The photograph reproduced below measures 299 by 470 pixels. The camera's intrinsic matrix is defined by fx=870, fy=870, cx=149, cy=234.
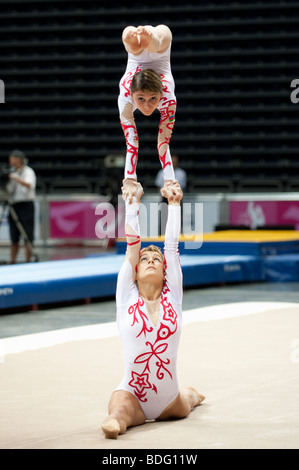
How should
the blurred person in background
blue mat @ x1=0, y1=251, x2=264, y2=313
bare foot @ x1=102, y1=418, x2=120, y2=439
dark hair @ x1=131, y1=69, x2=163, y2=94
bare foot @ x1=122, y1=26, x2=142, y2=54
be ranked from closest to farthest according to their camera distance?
bare foot @ x1=102, y1=418, x2=120, y2=439 < dark hair @ x1=131, y1=69, x2=163, y2=94 < bare foot @ x1=122, y1=26, x2=142, y2=54 < blue mat @ x1=0, y1=251, x2=264, y2=313 < the blurred person in background

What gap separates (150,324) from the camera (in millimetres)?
3686

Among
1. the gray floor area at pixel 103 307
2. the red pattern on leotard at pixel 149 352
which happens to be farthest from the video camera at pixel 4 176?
the red pattern on leotard at pixel 149 352

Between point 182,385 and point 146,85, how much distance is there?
152cm

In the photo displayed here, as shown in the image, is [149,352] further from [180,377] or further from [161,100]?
[161,100]

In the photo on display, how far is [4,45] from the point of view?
51.0ft

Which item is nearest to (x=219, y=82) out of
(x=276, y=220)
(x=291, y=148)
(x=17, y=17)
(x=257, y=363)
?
(x=291, y=148)

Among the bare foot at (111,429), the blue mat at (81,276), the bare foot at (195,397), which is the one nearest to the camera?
the bare foot at (111,429)

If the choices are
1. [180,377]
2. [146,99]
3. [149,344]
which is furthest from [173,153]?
[149,344]

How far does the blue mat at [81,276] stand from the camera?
24.3 feet

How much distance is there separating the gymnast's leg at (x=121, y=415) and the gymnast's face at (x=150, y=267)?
493 mm

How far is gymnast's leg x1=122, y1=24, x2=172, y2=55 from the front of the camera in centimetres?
418

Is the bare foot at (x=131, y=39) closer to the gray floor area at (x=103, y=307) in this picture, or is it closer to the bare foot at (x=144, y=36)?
the bare foot at (x=144, y=36)

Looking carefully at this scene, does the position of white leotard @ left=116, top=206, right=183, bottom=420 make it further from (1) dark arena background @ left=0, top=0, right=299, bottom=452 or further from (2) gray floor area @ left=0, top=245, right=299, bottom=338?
(2) gray floor area @ left=0, top=245, right=299, bottom=338

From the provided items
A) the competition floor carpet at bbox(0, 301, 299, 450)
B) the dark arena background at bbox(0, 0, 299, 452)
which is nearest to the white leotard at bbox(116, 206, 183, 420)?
the competition floor carpet at bbox(0, 301, 299, 450)
